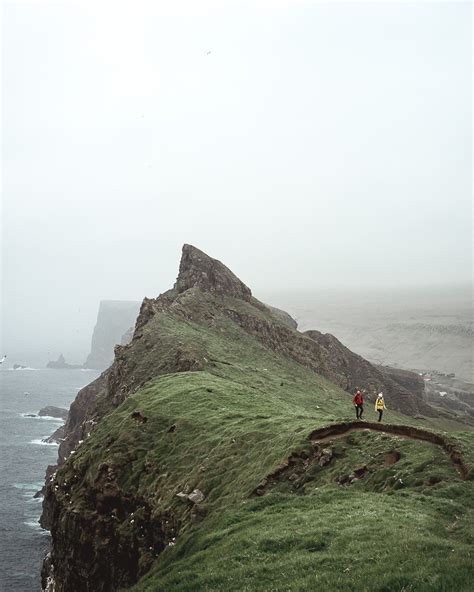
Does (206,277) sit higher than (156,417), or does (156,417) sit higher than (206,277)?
(206,277)

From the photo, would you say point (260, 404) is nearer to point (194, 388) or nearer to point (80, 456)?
point (194, 388)

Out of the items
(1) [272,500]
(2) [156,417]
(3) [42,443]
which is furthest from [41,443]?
(1) [272,500]

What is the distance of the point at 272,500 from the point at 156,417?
1507 cm

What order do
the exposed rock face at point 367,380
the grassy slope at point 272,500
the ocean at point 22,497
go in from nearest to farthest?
the grassy slope at point 272,500 < the ocean at point 22,497 < the exposed rock face at point 367,380

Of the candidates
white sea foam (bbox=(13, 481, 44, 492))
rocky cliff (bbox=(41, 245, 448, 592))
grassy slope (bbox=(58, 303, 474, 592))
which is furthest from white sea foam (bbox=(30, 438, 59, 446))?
grassy slope (bbox=(58, 303, 474, 592))

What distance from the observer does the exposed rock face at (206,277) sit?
280 ft

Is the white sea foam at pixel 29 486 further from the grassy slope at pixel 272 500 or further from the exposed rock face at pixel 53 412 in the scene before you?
the exposed rock face at pixel 53 412

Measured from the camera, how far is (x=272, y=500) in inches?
871

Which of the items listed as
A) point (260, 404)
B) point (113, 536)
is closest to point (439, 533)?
point (113, 536)

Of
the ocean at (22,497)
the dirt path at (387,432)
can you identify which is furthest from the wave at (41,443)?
the dirt path at (387,432)

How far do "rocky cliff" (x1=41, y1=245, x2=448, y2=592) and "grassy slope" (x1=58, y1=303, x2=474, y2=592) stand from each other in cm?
20

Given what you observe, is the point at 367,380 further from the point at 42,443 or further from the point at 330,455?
the point at 42,443

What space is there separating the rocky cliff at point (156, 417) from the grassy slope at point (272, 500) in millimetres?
204

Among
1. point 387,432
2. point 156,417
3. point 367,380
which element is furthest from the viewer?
point 367,380
